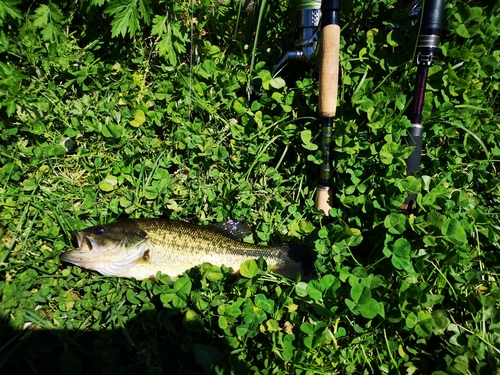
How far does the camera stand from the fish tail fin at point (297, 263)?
8.46 feet

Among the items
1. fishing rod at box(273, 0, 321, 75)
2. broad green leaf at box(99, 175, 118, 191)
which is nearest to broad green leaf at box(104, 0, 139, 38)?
broad green leaf at box(99, 175, 118, 191)

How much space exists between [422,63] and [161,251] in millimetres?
2300

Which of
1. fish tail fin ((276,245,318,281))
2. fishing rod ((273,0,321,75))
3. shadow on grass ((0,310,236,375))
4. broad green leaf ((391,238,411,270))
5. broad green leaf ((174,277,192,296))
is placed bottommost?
shadow on grass ((0,310,236,375))

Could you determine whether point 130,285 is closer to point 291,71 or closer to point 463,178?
point 291,71

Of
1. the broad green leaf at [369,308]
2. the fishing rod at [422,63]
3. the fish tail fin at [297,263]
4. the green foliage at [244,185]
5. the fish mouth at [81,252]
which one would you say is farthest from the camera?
the fish mouth at [81,252]

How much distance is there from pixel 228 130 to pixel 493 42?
86.6 inches

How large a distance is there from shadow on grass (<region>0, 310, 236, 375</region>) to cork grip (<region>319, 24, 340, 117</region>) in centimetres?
179

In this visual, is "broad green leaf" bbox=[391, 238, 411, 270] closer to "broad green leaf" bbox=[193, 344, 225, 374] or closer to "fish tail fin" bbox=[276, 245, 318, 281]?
"fish tail fin" bbox=[276, 245, 318, 281]

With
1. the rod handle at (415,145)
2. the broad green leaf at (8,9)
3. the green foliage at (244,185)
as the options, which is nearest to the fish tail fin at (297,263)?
the green foliage at (244,185)

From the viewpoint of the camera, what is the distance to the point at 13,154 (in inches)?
119

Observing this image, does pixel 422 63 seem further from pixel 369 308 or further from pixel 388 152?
pixel 369 308

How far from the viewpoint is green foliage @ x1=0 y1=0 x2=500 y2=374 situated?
2.25m

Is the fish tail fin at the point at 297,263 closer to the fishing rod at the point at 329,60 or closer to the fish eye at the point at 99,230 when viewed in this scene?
the fishing rod at the point at 329,60

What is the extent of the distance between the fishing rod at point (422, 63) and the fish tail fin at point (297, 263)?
738 mm
